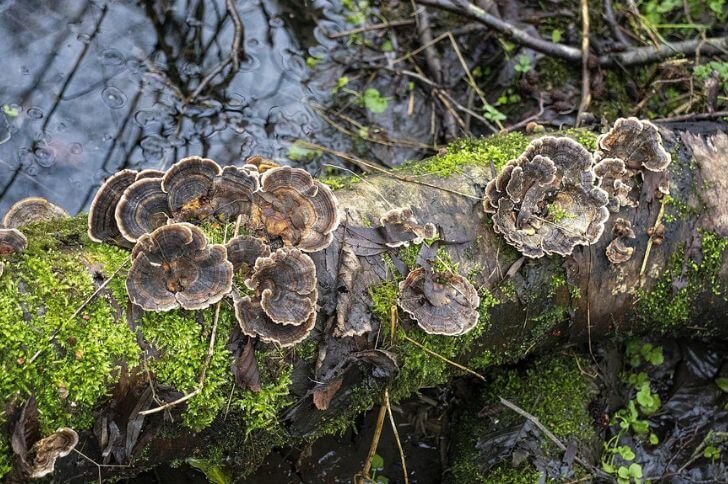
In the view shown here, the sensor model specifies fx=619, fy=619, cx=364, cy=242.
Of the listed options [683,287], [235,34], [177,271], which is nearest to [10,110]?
[235,34]

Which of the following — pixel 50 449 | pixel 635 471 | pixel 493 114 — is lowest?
pixel 635 471

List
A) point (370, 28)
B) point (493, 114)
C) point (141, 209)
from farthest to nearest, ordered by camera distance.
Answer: point (370, 28) < point (493, 114) < point (141, 209)

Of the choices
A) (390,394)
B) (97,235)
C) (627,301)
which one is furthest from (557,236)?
(97,235)

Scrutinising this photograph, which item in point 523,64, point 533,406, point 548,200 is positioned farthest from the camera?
point 523,64

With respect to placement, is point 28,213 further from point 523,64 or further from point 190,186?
point 523,64

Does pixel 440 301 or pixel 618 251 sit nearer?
pixel 440 301

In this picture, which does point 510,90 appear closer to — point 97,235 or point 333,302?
point 333,302
